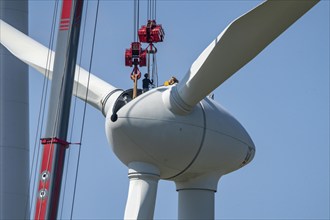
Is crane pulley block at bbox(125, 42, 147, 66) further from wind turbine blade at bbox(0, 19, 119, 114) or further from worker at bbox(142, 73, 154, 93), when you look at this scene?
wind turbine blade at bbox(0, 19, 119, 114)

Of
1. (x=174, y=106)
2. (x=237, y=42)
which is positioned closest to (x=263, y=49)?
(x=237, y=42)

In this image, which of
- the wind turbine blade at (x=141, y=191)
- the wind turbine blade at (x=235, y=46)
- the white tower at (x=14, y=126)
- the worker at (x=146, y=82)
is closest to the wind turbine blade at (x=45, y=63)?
the worker at (x=146, y=82)

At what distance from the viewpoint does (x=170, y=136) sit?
54.4 ft

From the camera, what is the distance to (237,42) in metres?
15.4

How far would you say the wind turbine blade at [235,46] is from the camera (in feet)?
48.4

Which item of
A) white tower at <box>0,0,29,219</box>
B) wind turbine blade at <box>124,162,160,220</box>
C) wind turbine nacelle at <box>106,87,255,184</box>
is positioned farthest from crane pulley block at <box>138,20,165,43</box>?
white tower at <box>0,0,29,219</box>

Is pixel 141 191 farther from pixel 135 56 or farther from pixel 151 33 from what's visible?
pixel 151 33

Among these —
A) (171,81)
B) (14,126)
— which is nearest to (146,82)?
(171,81)

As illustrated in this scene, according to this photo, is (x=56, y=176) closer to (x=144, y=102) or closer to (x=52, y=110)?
(x=52, y=110)

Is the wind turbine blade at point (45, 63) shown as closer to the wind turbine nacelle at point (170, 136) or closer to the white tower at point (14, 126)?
the wind turbine nacelle at point (170, 136)

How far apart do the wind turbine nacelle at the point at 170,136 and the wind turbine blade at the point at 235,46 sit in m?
0.34

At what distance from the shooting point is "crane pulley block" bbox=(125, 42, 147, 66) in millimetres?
18500

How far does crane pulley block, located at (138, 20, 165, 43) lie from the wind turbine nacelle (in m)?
1.91

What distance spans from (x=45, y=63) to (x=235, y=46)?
530cm
